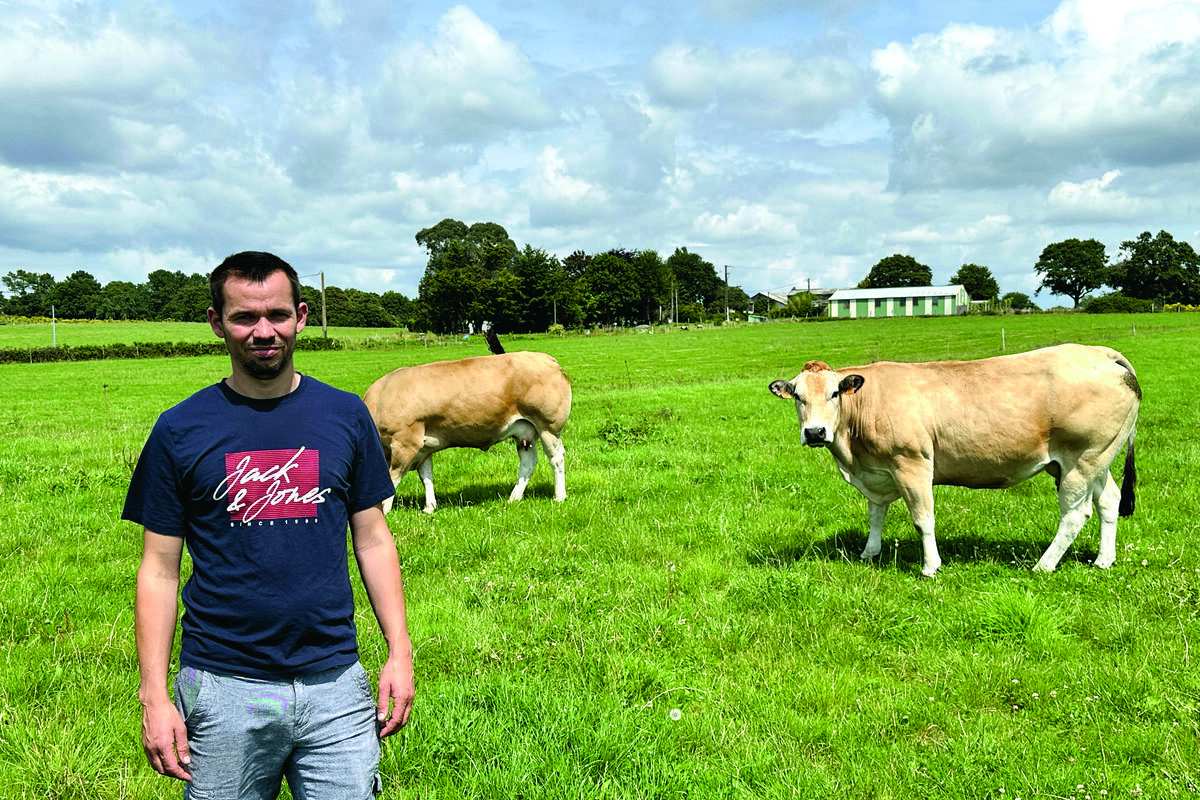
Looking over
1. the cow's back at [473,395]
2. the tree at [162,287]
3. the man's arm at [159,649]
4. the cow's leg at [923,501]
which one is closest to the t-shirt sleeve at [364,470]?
the man's arm at [159,649]

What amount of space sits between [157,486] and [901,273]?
160967mm

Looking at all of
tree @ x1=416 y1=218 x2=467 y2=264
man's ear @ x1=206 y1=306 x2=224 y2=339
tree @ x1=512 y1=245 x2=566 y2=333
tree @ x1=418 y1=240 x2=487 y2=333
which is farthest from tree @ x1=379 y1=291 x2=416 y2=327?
man's ear @ x1=206 y1=306 x2=224 y2=339

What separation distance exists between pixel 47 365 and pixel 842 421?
58.4 m

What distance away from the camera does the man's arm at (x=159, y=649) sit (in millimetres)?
2617

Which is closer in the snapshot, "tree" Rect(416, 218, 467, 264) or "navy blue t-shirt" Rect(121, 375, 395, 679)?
"navy blue t-shirt" Rect(121, 375, 395, 679)

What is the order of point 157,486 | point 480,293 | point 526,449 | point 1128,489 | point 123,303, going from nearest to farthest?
point 157,486 < point 1128,489 < point 526,449 < point 480,293 < point 123,303

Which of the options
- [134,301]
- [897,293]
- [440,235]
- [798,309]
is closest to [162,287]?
[134,301]

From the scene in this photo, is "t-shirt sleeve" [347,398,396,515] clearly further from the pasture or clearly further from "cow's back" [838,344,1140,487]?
"cow's back" [838,344,1140,487]

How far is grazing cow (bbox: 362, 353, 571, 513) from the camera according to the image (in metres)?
10.8

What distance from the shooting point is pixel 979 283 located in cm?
14300

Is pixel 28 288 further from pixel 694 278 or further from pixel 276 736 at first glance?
pixel 276 736

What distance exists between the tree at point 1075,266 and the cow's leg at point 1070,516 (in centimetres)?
13966

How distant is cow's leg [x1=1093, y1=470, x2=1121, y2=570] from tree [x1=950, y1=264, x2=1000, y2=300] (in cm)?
14931

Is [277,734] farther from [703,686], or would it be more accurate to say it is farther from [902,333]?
[902,333]
